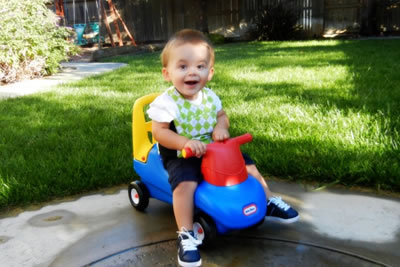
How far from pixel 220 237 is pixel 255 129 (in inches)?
60.5

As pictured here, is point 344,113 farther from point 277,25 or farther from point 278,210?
point 277,25

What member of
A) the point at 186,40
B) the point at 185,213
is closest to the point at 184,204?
the point at 185,213

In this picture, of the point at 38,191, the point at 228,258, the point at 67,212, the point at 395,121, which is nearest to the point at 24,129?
the point at 38,191

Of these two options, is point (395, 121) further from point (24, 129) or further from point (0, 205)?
point (24, 129)

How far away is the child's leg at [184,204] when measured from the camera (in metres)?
1.80

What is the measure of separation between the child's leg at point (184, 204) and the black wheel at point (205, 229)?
0.14ft

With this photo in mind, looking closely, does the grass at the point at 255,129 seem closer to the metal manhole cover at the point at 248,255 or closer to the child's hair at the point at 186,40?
the metal manhole cover at the point at 248,255

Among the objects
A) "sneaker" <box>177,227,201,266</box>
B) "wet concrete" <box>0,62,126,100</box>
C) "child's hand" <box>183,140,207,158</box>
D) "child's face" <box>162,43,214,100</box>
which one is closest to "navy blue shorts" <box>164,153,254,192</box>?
"child's hand" <box>183,140,207,158</box>

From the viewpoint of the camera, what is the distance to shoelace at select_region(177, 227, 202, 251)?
5.54ft

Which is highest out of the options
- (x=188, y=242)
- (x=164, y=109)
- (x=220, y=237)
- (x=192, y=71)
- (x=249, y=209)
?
(x=192, y=71)

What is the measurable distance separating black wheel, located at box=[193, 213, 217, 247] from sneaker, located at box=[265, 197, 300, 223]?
0.33m

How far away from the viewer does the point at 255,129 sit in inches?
131

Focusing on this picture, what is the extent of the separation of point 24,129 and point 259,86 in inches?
109

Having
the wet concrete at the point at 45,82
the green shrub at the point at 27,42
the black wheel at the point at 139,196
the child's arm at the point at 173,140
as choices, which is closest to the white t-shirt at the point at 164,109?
the child's arm at the point at 173,140
